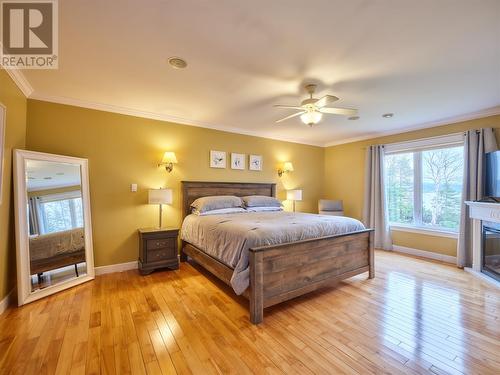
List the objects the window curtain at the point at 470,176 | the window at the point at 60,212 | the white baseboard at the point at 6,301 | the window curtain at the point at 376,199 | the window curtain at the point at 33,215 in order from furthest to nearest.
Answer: the window curtain at the point at 376,199
the window curtain at the point at 470,176
the window at the point at 60,212
the window curtain at the point at 33,215
the white baseboard at the point at 6,301

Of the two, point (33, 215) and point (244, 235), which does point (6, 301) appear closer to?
point (33, 215)

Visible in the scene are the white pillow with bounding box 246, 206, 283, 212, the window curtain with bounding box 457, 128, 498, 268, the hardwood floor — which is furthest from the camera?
the white pillow with bounding box 246, 206, 283, 212

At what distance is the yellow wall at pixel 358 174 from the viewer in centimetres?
387

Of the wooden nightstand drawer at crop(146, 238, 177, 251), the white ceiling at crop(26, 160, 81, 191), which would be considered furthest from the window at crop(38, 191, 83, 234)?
the wooden nightstand drawer at crop(146, 238, 177, 251)

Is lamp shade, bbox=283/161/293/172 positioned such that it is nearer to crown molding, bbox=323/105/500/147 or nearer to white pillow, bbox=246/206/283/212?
white pillow, bbox=246/206/283/212

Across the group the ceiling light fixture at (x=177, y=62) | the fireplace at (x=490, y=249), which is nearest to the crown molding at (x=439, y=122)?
the fireplace at (x=490, y=249)

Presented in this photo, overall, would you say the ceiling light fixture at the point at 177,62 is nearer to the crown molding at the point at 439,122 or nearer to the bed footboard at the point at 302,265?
the bed footboard at the point at 302,265

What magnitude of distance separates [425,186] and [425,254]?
50.8 inches

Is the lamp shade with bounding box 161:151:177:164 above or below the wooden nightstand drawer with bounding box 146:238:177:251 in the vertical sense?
above

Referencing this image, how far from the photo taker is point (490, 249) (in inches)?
126

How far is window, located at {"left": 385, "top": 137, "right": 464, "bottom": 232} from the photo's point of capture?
12.8 feet

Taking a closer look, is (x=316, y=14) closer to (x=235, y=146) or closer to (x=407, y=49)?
(x=407, y=49)

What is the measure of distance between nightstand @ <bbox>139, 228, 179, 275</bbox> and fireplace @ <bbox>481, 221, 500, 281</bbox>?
451 cm

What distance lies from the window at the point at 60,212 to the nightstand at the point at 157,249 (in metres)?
0.83
